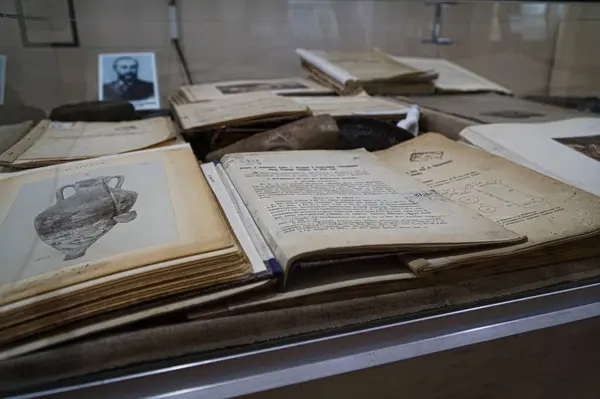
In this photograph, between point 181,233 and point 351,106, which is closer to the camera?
point 181,233

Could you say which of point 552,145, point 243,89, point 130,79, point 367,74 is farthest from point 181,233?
point 130,79

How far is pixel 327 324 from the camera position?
15.6 inches

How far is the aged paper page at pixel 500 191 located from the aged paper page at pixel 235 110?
20 centimetres

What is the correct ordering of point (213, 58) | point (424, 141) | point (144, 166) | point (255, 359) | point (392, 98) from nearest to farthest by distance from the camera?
point (255, 359) → point (144, 166) → point (424, 141) → point (392, 98) → point (213, 58)

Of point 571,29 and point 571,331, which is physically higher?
point 571,29

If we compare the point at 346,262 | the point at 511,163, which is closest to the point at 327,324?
the point at 346,262

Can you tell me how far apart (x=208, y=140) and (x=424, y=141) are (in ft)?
1.07

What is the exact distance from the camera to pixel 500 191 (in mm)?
583

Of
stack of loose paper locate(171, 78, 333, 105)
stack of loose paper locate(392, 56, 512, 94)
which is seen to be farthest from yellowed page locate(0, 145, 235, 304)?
stack of loose paper locate(392, 56, 512, 94)

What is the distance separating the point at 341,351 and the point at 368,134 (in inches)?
18.9

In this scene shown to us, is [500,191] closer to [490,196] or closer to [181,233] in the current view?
[490,196]

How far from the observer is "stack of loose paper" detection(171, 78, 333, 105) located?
1.07 metres

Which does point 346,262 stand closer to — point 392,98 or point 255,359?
point 255,359

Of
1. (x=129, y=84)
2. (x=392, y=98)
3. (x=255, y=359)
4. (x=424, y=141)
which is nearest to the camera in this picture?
(x=255, y=359)
